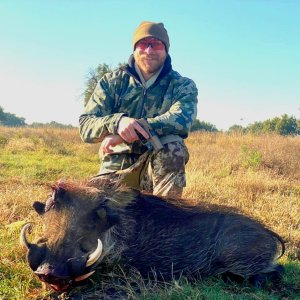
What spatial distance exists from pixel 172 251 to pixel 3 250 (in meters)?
A: 1.12

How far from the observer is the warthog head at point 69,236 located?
88.2 inches

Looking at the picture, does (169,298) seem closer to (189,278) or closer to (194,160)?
(189,278)

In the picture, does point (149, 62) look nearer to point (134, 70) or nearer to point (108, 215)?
point (134, 70)

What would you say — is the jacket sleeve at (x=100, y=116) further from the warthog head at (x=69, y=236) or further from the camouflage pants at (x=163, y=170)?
the warthog head at (x=69, y=236)

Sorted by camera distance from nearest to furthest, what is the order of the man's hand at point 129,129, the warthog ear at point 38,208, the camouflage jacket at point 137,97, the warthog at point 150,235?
the warthog at point 150,235, the warthog ear at point 38,208, the man's hand at point 129,129, the camouflage jacket at point 137,97

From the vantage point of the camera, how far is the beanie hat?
392cm

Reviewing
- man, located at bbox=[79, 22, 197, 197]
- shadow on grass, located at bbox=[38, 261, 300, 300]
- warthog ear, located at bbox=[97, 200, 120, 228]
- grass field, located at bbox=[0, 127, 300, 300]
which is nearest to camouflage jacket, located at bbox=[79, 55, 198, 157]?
man, located at bbox=[79, 22, 197, 197]

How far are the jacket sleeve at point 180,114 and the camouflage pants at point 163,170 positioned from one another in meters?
0.15

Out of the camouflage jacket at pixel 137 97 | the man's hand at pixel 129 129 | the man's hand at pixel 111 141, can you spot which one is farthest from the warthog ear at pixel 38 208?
the camouflage jacket at pixel 137 97

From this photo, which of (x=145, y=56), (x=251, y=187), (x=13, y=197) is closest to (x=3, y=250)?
(x=13, y=197)

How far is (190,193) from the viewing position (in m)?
5.78

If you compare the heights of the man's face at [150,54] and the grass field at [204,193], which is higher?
the man's face at [150,54]

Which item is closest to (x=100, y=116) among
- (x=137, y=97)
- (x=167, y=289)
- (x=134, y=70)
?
(x=137, y=97)

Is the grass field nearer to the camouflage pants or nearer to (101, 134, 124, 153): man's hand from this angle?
the camouflage pants
